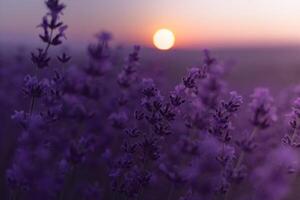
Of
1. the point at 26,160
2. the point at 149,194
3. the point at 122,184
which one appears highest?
the point at 26,160

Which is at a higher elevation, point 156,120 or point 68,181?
point 156,120

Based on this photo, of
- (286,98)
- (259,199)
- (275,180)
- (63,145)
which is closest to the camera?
(275,180)

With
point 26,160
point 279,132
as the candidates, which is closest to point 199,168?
point 26,160

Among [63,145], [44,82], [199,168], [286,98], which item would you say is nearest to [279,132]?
[286,98]

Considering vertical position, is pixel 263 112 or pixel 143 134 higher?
pixel 263 112

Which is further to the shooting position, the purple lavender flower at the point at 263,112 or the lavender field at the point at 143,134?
the purple lavender flower at the point at 263,112

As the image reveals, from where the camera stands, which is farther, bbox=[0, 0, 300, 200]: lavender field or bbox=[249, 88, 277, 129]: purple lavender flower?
bbox=[249, 88, 277, 129]: purple lavender flower

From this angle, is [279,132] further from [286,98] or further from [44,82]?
[44,82]

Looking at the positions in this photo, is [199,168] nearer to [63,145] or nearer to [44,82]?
[44,82]

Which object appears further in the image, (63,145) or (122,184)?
(63,145)

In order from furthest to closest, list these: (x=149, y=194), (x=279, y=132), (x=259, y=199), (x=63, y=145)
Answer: (x=279, y=132) → (x=149, y=194) → (x=63, y=145) → (x=259, y=199)

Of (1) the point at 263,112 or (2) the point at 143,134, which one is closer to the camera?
(1) the point at 263,112
